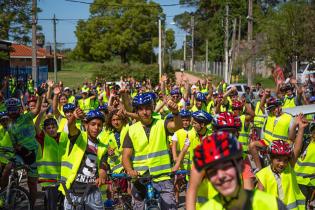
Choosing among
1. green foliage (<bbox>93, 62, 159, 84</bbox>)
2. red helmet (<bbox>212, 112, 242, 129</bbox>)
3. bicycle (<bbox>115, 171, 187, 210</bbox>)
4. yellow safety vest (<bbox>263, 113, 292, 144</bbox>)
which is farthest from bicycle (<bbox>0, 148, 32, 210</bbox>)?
green foliage (<bbox>93, 62, 159, 84</bbox>)

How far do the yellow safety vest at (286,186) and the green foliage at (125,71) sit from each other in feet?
152

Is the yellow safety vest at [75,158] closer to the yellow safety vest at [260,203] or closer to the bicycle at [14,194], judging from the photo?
the bicycle at [14,194]

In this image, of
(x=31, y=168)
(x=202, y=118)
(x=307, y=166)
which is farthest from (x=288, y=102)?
(x=31, y=168)

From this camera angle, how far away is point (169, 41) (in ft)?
241

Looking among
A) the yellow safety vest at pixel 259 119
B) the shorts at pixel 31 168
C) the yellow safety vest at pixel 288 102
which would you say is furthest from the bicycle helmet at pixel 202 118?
the yellow safety vest at pixel 288 102

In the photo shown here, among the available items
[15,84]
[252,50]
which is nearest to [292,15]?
[252,50]

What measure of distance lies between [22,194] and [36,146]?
767mm

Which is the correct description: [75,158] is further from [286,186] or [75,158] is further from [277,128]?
[277,128]

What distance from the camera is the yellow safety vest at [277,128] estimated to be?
9531 mm

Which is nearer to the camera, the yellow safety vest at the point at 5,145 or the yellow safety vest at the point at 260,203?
the yellow safety vest at the point at 260,203

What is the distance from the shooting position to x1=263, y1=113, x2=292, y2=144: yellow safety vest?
953 cm

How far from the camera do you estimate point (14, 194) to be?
811 centimetres

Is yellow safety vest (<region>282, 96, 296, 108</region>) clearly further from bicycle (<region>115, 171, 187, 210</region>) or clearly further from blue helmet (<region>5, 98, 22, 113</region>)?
bicycle (<region>115, 171, 187, 210</region>)

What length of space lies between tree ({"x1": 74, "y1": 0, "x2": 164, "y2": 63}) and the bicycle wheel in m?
58.3
